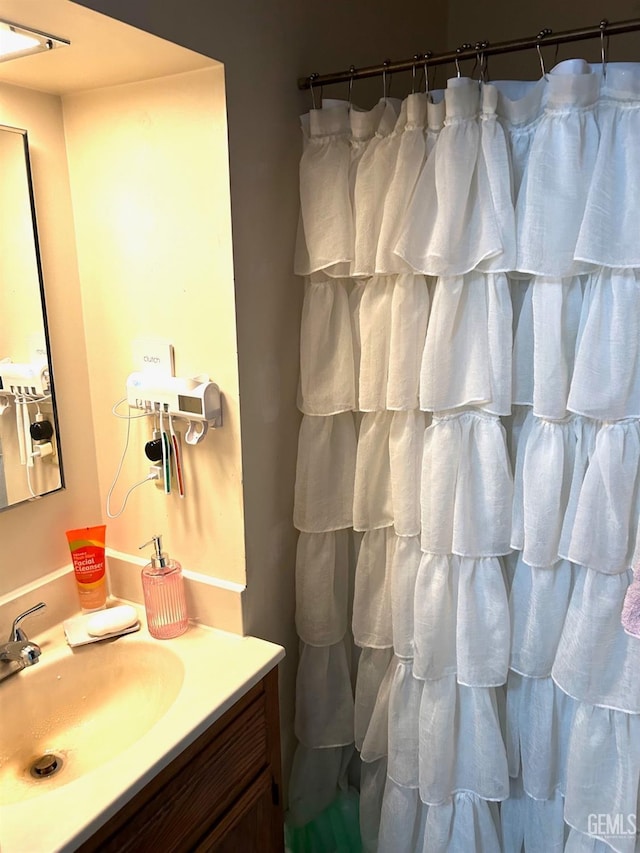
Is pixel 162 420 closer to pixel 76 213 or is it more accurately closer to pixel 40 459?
pixel 40 459

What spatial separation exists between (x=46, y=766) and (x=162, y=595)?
0.36 metres

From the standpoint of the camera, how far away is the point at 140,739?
1137mm

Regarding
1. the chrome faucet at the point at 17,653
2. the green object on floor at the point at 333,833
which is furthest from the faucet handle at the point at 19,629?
the green object on floor at the point at 333,833

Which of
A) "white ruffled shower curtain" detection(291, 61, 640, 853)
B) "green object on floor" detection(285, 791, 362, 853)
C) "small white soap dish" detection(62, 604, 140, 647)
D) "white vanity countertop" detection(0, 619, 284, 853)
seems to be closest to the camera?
"white vanity countertop" detection(0, 619, 284, 853)

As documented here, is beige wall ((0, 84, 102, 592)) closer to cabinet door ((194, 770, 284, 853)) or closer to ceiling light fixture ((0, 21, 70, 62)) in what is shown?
ceiling light fixture ((0, 21, 70, 62))

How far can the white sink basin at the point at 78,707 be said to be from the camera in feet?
4.03

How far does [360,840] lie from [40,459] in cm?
123

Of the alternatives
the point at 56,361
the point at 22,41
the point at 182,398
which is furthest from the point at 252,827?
the point at 22,41

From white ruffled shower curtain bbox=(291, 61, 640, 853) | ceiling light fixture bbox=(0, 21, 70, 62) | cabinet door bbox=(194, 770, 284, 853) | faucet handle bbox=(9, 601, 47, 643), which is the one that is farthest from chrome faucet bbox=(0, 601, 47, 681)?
ceiling light fixture bbox=(0, 21, 70, 62)

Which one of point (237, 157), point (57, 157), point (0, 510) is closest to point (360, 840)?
point (0, 510)

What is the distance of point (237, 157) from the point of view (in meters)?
1.23

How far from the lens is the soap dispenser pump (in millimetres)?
1389

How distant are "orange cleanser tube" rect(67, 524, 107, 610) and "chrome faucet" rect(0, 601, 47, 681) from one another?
0.14 meters

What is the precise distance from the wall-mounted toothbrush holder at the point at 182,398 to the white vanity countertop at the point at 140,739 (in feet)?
1.38
